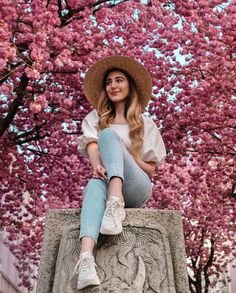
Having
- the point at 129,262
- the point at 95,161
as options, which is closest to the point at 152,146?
the point at 95,161

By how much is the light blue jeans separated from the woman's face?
0.55 meters

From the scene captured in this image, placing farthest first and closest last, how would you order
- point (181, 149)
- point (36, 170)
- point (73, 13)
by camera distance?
1. point (36, 170)
2. point (181, 149)
3. point (73, 13)

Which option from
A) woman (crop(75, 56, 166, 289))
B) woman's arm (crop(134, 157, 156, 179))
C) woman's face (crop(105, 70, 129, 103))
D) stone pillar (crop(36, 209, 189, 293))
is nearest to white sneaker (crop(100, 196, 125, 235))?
woman (crop(75, 56, 166, 289))

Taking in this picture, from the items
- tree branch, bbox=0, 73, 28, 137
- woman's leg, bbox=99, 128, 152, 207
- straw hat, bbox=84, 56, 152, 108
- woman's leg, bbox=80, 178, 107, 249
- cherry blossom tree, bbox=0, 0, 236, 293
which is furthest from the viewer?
tree branch, bbox=0, 73, 28, 137

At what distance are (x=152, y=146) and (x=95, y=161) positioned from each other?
44 centimetres

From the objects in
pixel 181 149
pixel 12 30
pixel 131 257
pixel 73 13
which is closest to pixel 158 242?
pixel 131 257

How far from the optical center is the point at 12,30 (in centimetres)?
726

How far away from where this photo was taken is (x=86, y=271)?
10.9ft

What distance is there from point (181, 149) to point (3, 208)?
15.9ft

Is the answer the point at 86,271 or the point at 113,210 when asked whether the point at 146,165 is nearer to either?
the point at 113,210

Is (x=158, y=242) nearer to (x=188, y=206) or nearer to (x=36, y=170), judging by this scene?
(x=36, y=170)

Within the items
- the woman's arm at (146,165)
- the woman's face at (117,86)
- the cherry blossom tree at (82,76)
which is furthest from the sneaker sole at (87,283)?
the cherry blossom tree at (82,76)

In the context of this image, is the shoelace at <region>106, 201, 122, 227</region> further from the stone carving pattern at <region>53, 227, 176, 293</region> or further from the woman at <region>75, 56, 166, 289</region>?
the stone carving pattern at <region>53, 227, 176, 293</region>

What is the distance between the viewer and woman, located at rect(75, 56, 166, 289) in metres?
3.51
